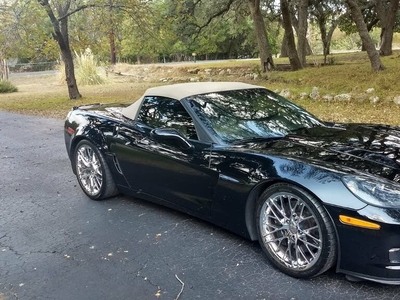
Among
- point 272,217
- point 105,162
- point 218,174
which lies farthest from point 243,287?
point 105,162

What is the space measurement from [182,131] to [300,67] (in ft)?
50.7

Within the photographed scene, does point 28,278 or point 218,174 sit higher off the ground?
point 218,174

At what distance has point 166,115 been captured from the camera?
164 inches

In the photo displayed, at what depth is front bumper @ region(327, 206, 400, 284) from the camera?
99.0 inches

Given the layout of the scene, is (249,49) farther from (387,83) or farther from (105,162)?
(105,162)

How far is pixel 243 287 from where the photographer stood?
2.87 metres

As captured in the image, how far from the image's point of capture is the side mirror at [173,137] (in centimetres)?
368

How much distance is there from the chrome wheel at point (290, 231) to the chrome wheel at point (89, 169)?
7.70ft

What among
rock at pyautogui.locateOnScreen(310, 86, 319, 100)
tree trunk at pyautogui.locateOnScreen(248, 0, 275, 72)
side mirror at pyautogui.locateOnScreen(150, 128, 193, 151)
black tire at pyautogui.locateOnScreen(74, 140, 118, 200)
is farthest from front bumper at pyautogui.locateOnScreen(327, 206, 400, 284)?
tree trunk at pyautogui.locateOnScreen(248, 0, 275, 72)

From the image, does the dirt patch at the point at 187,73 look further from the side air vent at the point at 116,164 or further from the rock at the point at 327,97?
the side air vent at the point at 116,164

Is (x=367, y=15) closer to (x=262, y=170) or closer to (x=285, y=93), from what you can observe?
(x=285, y=93)

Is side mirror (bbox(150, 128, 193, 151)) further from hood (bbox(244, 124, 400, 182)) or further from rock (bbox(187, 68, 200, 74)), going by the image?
rock (bbox(187, 68, 200, 74))

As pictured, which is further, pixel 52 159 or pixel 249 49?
pixel 249 49

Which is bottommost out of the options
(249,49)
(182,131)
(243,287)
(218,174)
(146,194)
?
(243,287)
